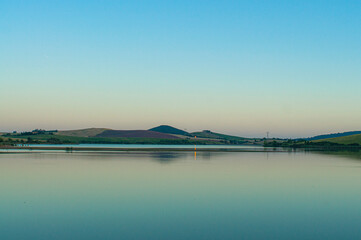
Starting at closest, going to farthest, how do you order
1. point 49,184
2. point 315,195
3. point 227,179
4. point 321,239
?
point 321,239 < point 315,195 < point 49,184 < point 227,179

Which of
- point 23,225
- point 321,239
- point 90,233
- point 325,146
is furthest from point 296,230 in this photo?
point 325,146

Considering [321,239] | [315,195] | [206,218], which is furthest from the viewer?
[315,195]

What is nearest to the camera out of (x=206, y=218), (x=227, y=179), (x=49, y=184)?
(x=206, y=218)

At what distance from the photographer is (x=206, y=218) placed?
59.0 feet

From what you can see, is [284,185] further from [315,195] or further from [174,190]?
[174,190]

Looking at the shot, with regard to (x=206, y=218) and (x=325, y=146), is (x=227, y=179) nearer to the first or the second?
(x=206, y=218)

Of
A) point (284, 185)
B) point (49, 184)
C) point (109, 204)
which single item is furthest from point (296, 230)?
point (49, 184)

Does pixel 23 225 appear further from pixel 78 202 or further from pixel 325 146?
pixel 325 146

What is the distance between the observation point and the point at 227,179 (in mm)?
33875

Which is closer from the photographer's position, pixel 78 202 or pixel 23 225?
pixel 23 225

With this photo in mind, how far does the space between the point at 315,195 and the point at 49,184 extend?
2048 centimetres

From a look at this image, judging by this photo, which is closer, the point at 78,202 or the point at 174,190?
the point at 78,202

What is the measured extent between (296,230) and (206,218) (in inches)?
170

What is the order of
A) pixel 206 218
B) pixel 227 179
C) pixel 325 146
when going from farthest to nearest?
pixel 325 146 < pixel 227 179 < pixel 206 218
